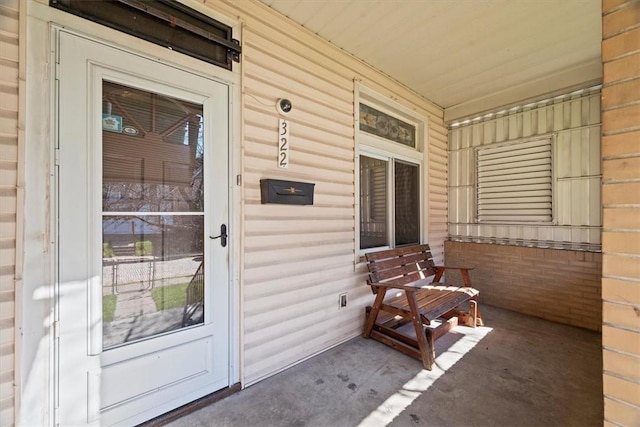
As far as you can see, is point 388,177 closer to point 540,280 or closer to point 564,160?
point 564,160

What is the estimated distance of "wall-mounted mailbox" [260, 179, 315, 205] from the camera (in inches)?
87.1

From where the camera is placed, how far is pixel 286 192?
2.31 m

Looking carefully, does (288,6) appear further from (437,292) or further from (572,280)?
(572,280)

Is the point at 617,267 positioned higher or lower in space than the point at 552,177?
lower

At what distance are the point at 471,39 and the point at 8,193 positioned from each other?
358 centimetres

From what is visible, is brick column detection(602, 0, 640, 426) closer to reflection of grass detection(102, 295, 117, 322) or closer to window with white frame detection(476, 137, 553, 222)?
reflection of grass detection(102, 295, 117, 322)

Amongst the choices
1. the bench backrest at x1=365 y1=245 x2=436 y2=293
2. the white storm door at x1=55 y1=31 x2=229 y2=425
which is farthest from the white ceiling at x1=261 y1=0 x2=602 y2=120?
the bench backrest at x1=365 y1=245 x2=436 y2=293

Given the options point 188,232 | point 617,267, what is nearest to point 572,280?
point 617,267

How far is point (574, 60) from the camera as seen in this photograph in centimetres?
303

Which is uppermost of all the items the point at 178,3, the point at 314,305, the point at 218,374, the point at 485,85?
the point at 485,85

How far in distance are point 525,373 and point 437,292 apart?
964 millimetres

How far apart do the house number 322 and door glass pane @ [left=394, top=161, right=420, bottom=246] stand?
1.78 metres

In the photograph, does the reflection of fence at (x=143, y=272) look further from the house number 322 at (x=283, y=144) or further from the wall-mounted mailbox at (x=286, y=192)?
the house number 322 at (x=283, y=144)

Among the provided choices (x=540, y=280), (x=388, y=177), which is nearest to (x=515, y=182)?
(x=540, y=280)
